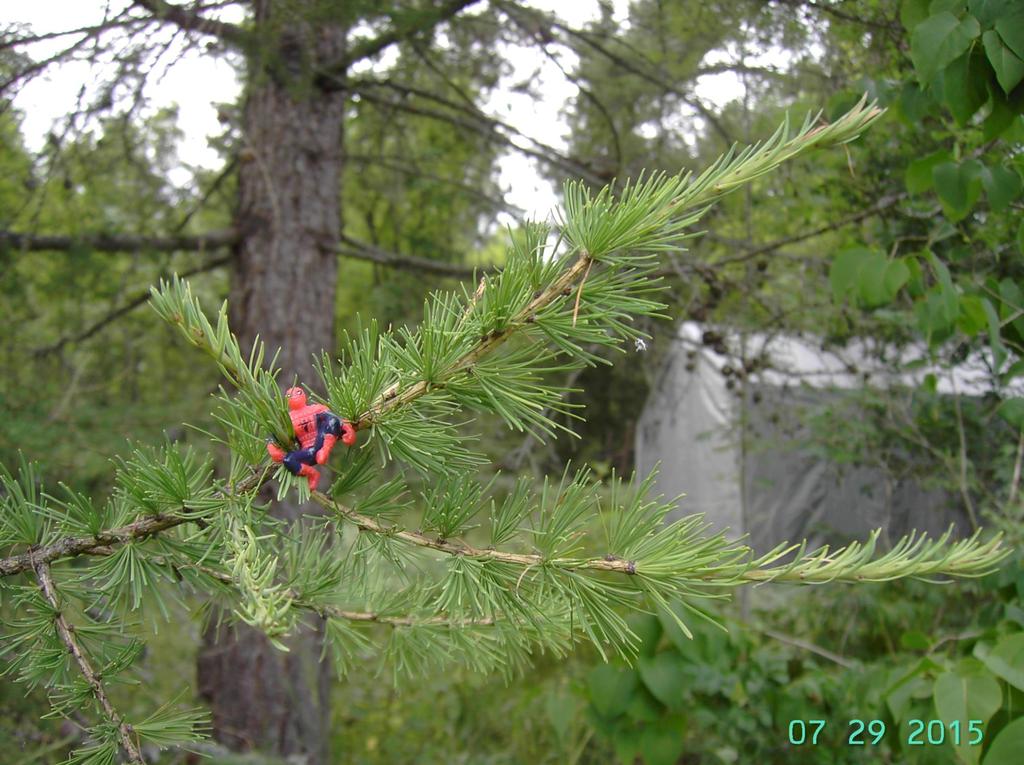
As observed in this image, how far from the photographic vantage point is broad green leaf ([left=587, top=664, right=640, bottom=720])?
239 centimetres

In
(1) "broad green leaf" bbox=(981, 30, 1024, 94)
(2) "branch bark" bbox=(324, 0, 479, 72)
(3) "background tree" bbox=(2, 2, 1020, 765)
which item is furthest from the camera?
(2) "branch bark" bbox=(324, 0, 479, 72)

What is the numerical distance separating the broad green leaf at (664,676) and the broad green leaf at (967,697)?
1.02 meters

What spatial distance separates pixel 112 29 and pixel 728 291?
2.31 m

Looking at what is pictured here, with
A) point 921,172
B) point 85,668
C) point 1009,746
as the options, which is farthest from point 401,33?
point 1009,746

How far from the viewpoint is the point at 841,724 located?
2744 mm

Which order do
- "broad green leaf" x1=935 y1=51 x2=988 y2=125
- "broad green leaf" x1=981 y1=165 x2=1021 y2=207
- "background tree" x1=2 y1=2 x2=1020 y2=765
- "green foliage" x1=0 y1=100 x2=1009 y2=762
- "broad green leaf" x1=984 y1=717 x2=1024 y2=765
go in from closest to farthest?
"green foliage" x1=0 y1=100 x2=1009 y2=762 < "broad green leaf" x1=984 y1=717 x2=1024 y2=765 < "broad green leaf" x1=935 y1=51 x2=988 y2=125 < "broad green leaf" x1=981 y1=165 x2=1021 y2=207 < "background tree" x1=2 y1=2 x2=1020 y2=765

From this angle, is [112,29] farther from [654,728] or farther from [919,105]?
[654,728]

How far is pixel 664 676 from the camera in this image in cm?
235

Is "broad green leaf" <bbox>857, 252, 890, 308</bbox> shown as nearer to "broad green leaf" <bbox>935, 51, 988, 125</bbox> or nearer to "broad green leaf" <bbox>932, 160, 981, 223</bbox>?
"broad green leaf" <bbox>932, 160, 981, 223</bbox>

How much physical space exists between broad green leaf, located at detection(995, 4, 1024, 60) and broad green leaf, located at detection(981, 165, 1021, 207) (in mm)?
323

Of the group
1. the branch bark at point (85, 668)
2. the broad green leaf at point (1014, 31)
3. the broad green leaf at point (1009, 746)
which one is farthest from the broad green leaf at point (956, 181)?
the branch bark at point (85, 668)

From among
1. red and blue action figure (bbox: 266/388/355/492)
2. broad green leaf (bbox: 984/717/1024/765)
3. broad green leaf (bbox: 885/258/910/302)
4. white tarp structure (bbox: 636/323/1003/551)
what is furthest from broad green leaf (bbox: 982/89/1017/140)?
white tarp structure (bbox: 636/323/1003/551)

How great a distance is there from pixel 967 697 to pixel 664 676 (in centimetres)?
107

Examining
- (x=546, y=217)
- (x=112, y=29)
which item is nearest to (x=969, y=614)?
(x=546, y=217)
